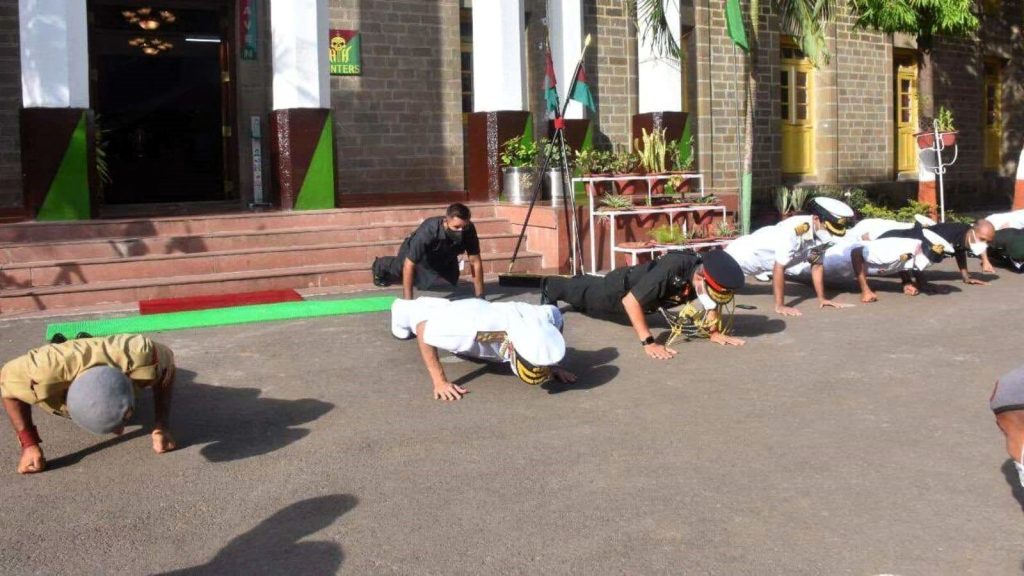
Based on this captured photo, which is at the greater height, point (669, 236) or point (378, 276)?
point (669, 236)

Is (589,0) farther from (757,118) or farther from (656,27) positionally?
(757,118)

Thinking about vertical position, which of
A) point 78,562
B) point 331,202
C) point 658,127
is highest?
point 658,127

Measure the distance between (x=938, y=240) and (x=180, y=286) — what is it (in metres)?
7.68

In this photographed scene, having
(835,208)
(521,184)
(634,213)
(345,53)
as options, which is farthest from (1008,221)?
(345,53)

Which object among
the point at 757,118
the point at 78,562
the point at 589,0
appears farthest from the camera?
the point at 757,118

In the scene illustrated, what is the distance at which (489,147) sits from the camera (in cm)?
1390

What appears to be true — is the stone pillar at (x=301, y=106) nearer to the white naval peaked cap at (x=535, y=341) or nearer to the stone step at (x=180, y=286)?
the stone step at (x=180, y=286)

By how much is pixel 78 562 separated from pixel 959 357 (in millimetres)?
6202

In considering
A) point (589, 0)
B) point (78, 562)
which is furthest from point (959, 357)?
point (589, 0)

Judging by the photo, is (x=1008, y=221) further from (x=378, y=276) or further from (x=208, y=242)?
(x=208, y=242)

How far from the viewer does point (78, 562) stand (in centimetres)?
417

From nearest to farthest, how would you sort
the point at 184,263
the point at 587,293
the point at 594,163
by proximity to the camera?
the point at 587,293
the point at 184,263
the point at 594,163

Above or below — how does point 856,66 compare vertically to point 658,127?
above

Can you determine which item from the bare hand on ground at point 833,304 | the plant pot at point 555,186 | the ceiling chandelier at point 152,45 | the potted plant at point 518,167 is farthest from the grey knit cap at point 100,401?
the ceiling chandelier at point 152,45
